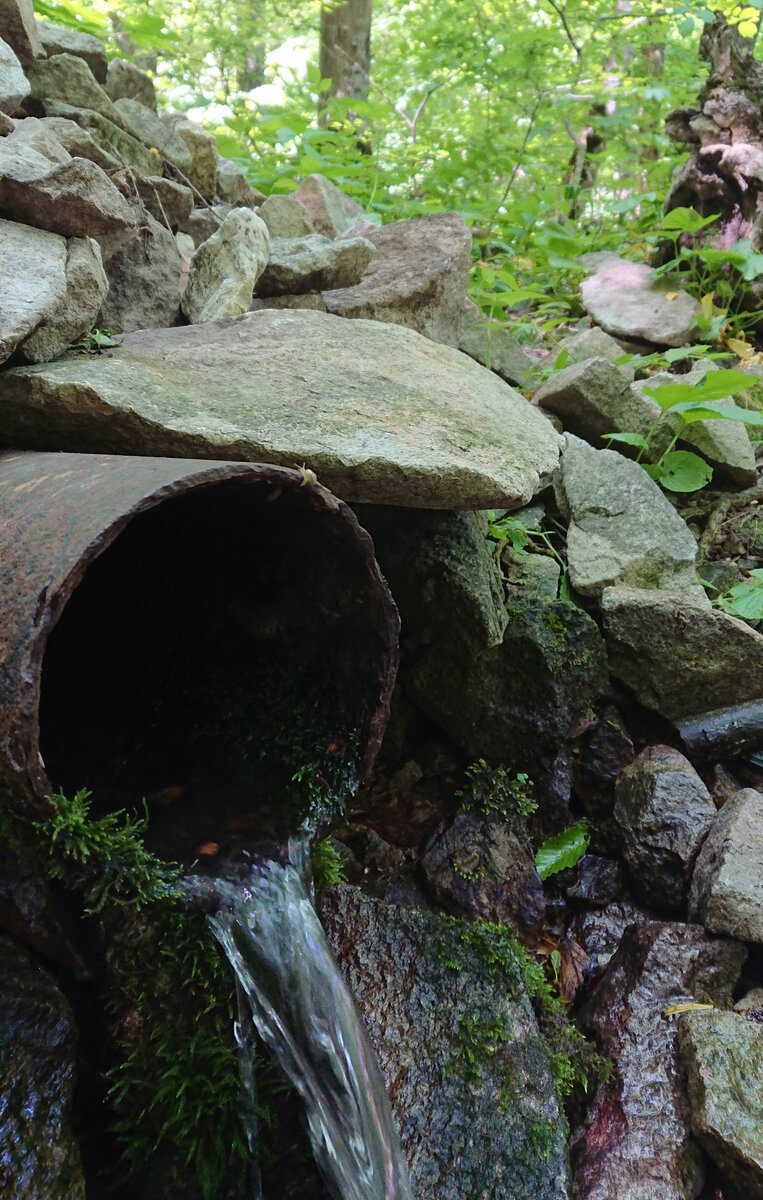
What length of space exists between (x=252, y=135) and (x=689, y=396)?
530cm

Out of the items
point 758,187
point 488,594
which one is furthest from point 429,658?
point 758,187

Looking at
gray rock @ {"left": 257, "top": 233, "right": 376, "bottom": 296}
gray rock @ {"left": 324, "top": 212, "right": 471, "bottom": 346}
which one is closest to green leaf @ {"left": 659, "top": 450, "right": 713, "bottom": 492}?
gray rock @ {"left": 324, "top": 212, "right": 471, "bottom": 346}

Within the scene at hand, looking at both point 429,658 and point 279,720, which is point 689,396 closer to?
point 429,658

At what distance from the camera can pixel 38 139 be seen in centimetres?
268

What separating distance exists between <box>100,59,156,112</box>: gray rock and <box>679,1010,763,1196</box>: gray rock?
4868mm

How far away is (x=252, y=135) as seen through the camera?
6703mm

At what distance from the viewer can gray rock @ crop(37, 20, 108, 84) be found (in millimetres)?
3604

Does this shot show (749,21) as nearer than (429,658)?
No

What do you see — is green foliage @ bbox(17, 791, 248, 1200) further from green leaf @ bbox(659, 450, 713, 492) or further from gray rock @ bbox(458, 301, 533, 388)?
gray rock @ bbox(458, 301, 533, 388)

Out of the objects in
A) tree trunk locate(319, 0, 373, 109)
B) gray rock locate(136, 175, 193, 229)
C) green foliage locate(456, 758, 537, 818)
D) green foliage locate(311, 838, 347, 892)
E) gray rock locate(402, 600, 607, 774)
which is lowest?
green foliage locate(456, 758, 537, 818)

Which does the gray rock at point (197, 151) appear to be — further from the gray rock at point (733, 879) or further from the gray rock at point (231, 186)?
the gray rock at point (733, 879)

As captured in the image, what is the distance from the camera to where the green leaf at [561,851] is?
2773 mm

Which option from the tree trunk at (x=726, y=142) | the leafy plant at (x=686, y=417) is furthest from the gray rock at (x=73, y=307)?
the tree trunk at (x=726, y=142)

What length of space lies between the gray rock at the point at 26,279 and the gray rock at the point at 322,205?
274 centimetres
